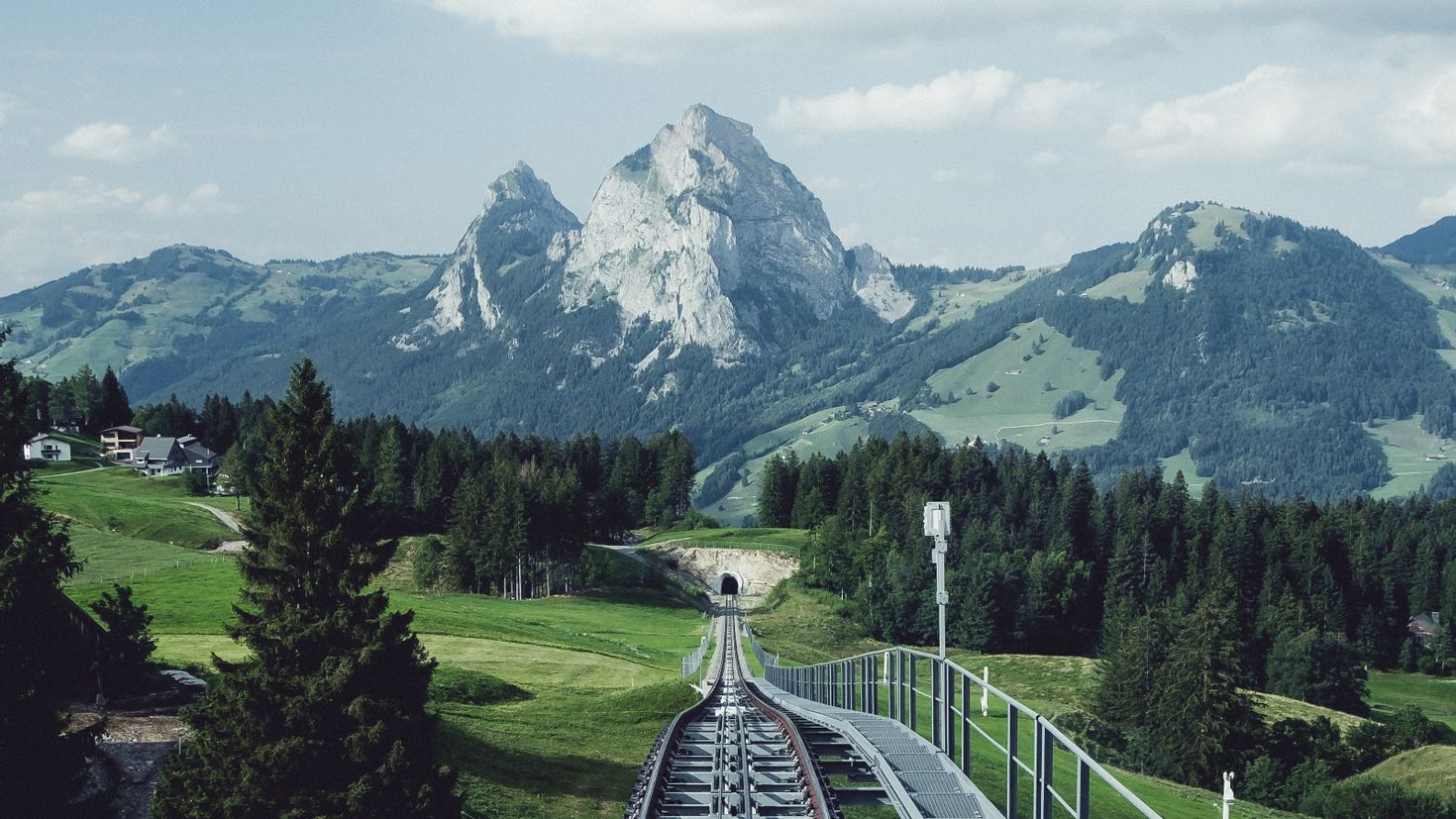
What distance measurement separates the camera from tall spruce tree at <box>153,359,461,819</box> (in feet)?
92.8

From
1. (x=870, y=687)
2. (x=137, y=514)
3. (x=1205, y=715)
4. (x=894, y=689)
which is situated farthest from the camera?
(x=137, y=514)

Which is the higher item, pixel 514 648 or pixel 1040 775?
pixel 1040 775

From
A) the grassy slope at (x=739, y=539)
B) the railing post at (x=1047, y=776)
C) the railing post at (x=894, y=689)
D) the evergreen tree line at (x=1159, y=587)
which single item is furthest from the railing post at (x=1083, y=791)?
the grassy slope at (x=739, y=539)

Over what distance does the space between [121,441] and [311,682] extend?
558ft

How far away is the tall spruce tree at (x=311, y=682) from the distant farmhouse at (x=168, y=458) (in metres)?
145

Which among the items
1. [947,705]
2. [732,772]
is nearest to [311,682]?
Answer: [732,772]

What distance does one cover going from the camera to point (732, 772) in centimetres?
2508

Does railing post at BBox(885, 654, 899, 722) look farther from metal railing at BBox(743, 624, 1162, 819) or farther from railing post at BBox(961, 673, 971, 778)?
railing post at BBox(961, 673, 971, 778)

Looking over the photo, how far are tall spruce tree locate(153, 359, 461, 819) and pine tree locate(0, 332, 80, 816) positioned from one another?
8.54 ft

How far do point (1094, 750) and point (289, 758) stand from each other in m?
63.3

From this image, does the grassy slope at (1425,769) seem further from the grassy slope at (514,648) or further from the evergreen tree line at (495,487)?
the evergreen tree line at (495,487)

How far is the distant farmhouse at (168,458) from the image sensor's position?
168 meters

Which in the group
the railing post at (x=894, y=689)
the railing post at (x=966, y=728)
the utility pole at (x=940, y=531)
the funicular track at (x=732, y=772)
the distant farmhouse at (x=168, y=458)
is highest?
the distant farmhouse at (x=168, y=458)

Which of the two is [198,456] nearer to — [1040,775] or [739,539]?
[739,539]
